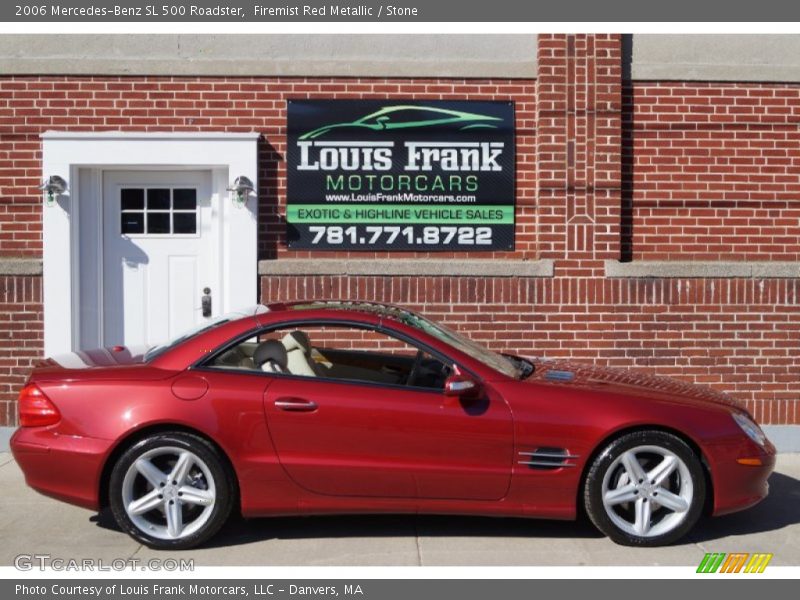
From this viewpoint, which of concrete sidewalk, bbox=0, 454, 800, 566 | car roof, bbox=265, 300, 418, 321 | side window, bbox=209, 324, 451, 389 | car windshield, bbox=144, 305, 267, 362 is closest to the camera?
concrete sidewalk, bbox=0, 454, 800, 566

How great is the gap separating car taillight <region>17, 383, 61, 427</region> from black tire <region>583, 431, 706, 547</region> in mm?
Answer: 3146

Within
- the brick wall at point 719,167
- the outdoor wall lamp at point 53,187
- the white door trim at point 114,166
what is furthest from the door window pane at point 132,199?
the brick wall at point 719,167

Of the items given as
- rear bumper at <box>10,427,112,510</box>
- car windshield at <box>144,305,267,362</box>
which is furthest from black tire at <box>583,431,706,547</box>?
rear bumper at <box>10,427,112,510</box>

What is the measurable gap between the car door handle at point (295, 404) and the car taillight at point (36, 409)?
1298 millimetres

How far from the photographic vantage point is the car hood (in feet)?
19.4

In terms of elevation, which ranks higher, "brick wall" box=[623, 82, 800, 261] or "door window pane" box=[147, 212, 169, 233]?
"brick wall" box=[623, 82, 800, 261]

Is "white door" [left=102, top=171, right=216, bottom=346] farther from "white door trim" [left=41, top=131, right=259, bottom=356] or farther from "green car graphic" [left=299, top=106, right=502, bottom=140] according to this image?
"green car graphic" [left=299, top=106, right=502, bottom=140]

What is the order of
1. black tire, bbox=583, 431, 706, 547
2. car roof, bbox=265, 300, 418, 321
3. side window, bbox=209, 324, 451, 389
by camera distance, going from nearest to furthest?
black tire, bbox=583, 431, 706, 547
side window, bbox=209, 324, 451, 389
car roof, bbox=265, 300, 418, 321

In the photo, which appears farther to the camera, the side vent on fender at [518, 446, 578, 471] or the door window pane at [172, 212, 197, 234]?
the door window pane at [172, 212, 197, 234]

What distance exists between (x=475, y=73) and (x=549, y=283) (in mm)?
2081

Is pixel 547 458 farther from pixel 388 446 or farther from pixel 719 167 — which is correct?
pixel 719 167

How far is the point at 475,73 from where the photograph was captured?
914cm

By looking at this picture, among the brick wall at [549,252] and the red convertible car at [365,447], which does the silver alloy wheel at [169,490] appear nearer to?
the red convertible car at [365,447]

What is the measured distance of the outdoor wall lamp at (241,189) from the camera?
8.85 m
